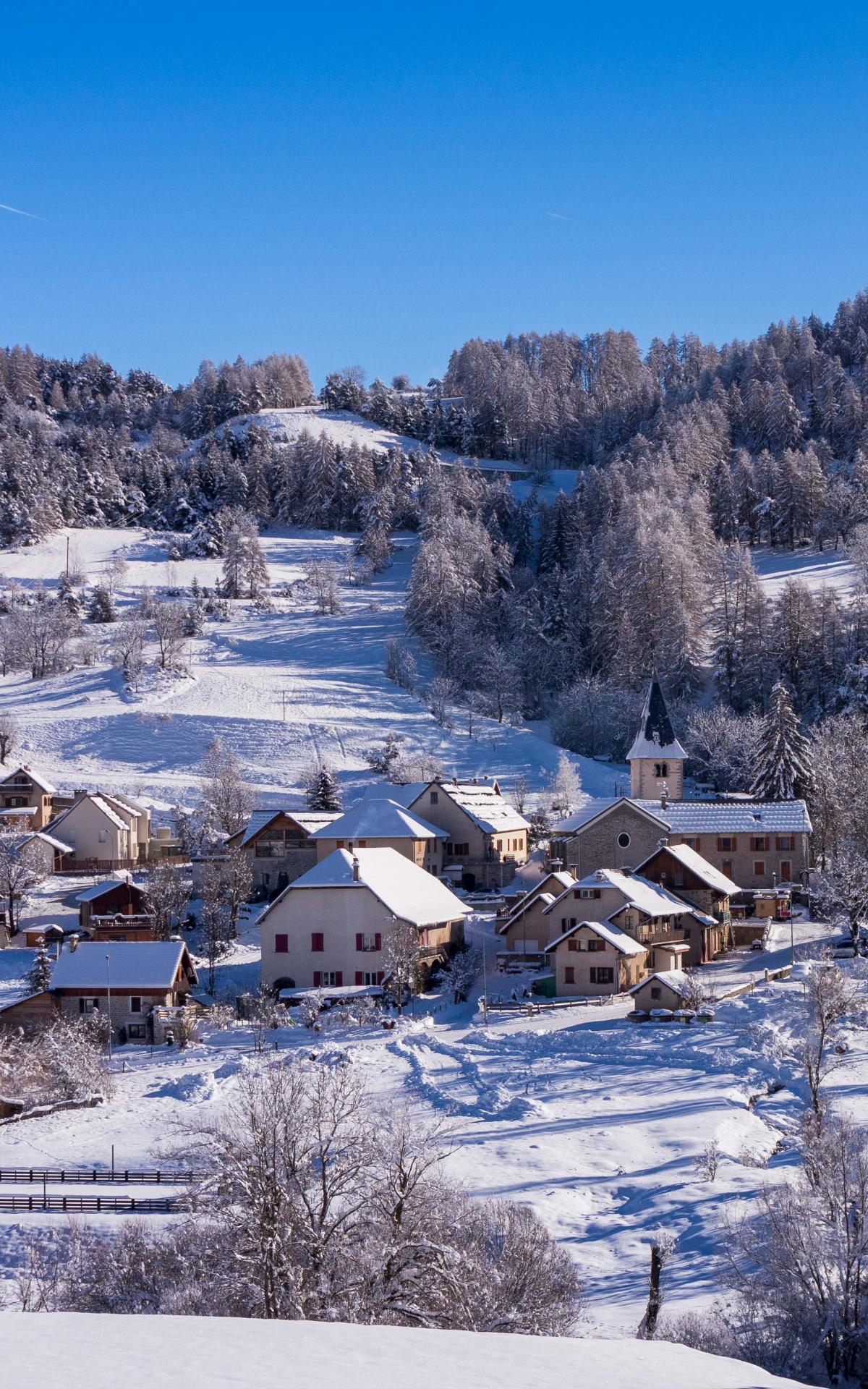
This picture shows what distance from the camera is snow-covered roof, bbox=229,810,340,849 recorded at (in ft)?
222

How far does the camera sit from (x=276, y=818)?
6762 cm

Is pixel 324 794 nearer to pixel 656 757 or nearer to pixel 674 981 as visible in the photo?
pixel 656 757

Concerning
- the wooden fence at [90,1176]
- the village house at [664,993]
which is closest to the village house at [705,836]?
the village house at [664,993]

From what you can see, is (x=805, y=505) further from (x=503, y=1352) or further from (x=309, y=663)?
(x=503, y=1352)

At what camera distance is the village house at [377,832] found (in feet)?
218

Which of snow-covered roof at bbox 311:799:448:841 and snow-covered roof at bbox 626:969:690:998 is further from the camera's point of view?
snow-covered roof at bbox 311:799:448:841

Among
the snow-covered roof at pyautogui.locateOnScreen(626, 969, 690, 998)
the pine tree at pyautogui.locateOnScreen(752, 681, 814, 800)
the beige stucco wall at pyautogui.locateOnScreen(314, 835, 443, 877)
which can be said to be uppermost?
the pine tree at pyautogui.locateOnScreen(752, 681, 814, 800)

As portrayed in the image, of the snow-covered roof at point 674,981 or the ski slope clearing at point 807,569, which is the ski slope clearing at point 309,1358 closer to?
the snow-covered roof at point 674,981

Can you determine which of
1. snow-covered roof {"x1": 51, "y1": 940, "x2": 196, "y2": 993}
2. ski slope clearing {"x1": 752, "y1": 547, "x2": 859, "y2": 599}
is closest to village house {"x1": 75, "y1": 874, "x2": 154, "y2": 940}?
snow-covered roof {"x1": 51, "y1": 940, "x2": 196, "y2": 993}

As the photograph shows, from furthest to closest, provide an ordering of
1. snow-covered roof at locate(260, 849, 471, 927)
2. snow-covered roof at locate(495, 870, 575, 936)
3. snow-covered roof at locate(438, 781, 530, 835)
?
1. snow-covered roof at locate(438, 781, 530, 835)
2. snow-covered roof at locate(495, 870, 575, 936)
3. snow-covered roof at locate(260, 849, 471, 927)

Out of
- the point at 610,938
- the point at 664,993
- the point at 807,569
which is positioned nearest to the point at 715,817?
the point at 610,938

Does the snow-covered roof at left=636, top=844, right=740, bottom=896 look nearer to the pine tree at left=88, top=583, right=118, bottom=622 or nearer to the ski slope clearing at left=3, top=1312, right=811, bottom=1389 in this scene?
the ski slope clearing at left=3, top=1312, right=811, bottom=1389

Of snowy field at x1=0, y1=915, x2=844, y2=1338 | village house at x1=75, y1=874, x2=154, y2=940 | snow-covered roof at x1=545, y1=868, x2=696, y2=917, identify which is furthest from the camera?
village house at x1=75, y1=874, x2=154, y2=940

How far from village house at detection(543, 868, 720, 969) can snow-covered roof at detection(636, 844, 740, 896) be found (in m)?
1.54
